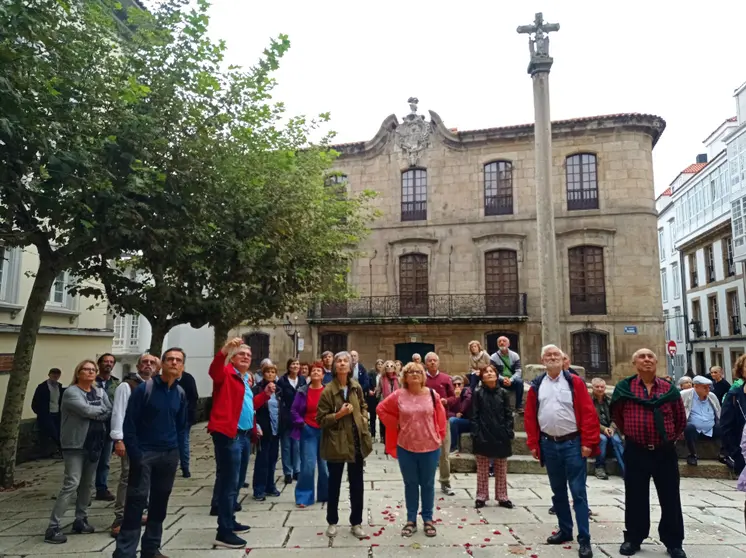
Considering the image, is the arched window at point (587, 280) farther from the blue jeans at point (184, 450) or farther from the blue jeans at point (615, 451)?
the blue jeans at point (184, 450)

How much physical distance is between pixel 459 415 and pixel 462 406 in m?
0.15

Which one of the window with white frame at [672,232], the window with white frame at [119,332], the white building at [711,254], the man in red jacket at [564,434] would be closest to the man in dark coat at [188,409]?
the man in red jacket at [564,434]

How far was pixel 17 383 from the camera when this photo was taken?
25.3 ft

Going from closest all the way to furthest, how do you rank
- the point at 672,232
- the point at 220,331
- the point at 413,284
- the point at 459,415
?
1. the point at 459,415
2. the point at 220,331
3. the point at 413,284
4. the point at 672,232

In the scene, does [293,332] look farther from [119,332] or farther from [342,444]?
[342,444]

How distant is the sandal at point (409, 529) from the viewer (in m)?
5.17

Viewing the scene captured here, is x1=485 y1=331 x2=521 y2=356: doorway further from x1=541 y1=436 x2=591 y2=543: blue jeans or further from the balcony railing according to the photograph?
x1=541 y1=436 x2=591 y2=543: blue jeans

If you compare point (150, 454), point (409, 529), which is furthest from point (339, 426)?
point (150, 454)

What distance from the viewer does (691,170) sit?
34.2 metres

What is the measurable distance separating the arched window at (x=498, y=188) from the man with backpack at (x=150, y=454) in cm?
1851

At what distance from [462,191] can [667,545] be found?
18.3 meters

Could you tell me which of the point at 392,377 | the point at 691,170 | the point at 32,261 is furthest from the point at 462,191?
the point at 691,170

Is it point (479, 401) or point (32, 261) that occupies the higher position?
point (32, 261)

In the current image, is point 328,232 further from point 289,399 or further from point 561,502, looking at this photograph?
point 561,502
